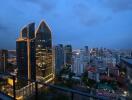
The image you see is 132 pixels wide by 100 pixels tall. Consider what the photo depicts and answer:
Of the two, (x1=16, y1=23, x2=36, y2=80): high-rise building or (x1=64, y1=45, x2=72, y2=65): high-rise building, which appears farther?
(x1=64, y1=45, x2=72, y2=65): high-rise building

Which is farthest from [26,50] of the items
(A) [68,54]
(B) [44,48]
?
(A) [68,54]

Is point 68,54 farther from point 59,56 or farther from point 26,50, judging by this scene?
point 26,50

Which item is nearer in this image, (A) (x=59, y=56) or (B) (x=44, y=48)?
(A) (x=59, y=56)

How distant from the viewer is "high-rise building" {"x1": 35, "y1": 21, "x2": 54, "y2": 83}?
43031mm

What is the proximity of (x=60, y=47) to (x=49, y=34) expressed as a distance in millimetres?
6503

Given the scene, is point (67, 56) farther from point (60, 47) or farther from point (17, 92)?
point (17, 92)

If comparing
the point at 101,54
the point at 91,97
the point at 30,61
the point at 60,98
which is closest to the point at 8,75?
the point at 60,98

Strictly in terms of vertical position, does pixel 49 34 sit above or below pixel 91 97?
above

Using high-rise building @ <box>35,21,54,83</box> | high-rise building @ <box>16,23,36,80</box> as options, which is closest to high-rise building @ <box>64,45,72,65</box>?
high-rise building @ <box>35,21,54,83</box>

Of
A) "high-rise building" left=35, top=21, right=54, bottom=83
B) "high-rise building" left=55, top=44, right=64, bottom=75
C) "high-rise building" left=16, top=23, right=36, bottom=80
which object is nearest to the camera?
"high-rise building" left=16, top=23, right=36, bottom=80

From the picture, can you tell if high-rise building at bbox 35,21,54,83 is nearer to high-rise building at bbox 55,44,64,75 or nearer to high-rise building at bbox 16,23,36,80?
high-rise building at bbox 55,44,64,75

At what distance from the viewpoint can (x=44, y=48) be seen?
166ft

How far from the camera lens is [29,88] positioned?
15.3 ft

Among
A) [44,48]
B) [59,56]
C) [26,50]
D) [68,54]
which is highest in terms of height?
[44,48]
